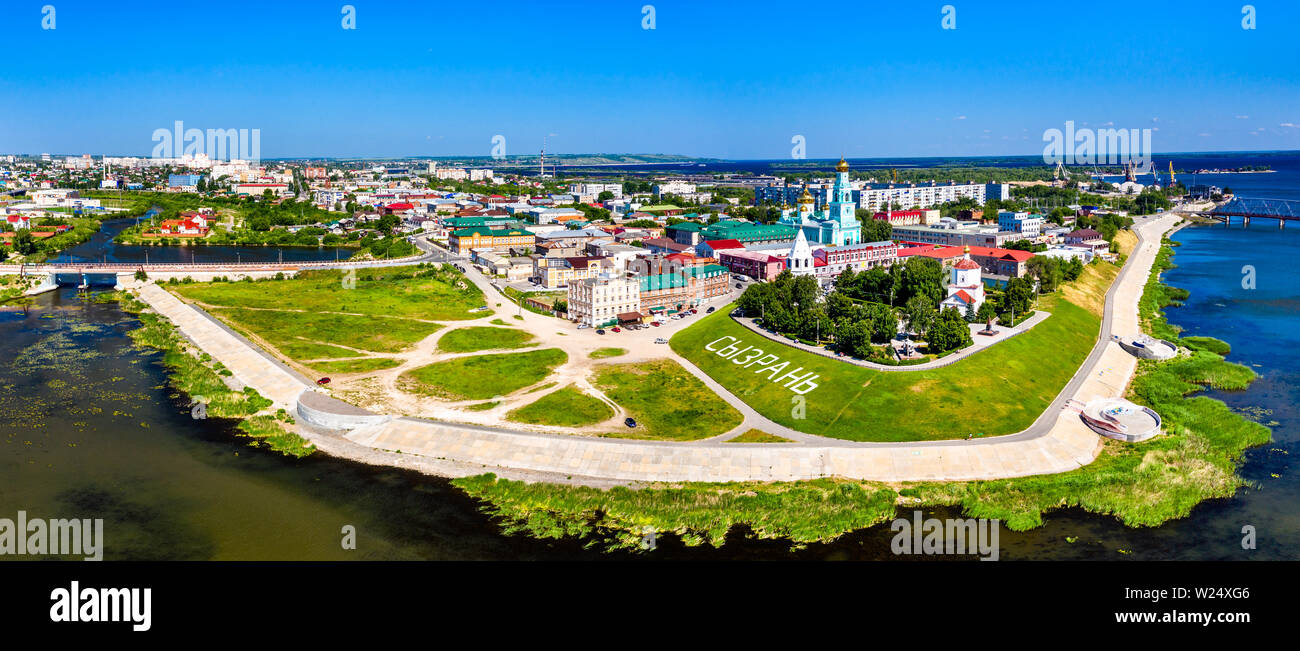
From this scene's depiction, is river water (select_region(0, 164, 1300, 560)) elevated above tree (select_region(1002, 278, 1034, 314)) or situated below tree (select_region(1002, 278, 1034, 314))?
below

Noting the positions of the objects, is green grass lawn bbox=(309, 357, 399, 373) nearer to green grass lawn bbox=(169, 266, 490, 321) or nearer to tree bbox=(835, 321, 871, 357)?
green grass lawn bbox=(169, 266, 490, 321)

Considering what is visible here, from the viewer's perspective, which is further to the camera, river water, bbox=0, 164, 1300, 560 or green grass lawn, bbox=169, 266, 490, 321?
green grass lawn, bbox=169, 266, 490, 321

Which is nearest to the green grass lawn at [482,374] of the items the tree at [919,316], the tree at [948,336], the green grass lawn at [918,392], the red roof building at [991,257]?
the green grass lawn at [918,392]

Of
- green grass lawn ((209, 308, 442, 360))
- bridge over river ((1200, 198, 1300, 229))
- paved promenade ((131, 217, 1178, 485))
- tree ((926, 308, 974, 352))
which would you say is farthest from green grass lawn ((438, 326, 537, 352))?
bridge over river ((1200, 198, 1300, 229))

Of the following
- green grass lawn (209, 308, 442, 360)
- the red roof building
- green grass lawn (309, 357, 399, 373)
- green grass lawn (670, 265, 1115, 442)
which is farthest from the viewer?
the red roof building

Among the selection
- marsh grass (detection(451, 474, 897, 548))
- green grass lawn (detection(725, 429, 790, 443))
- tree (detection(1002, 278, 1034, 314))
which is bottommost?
marsh grass (detection(451, 474, 897, 548))
